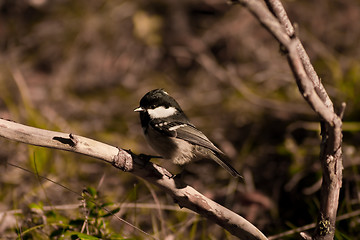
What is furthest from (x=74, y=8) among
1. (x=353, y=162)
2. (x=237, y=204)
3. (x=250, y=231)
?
(x=250, y=231)

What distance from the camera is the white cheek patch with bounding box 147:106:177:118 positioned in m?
2.58

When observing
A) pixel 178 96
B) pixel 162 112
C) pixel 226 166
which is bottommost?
pixel 226 166

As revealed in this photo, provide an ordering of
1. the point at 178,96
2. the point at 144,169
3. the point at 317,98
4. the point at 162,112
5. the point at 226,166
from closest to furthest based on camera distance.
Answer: the point at 317,98, the point at 144,169, the point at 226,166, the point at 162,112, the point at 178,96

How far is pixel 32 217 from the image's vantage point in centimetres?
230

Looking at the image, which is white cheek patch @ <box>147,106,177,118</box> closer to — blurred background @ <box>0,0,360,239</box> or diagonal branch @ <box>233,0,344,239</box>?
blurred background @ <box>0,0,360,239</box>

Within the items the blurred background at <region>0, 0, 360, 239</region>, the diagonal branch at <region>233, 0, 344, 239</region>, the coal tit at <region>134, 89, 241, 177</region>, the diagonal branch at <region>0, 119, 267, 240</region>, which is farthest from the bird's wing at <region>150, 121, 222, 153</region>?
the diagonal branch at <region>233, 0, 344, 239</region>

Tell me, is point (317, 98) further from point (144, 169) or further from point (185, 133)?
point (185, 133)

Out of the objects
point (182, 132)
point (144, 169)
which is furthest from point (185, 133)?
point (144, 169)

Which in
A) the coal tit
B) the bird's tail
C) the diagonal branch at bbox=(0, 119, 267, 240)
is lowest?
the diagonal branch at bbox=(0, 119, 267, 240)

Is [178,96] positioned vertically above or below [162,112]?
above

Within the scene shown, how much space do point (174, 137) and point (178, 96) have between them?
8.22 feet

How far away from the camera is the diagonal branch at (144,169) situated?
1751 mm

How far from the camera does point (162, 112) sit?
103 inches

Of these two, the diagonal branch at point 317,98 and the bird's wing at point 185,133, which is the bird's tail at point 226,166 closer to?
the bird's wing at point 185,133
